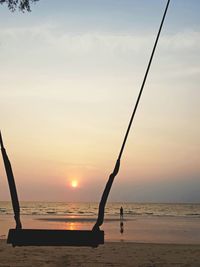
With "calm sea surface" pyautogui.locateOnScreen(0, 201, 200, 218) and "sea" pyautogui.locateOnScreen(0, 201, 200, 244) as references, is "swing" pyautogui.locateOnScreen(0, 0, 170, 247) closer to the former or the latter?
"sea" pyautogui.locateOnScreen(0, 201, 200, 244)

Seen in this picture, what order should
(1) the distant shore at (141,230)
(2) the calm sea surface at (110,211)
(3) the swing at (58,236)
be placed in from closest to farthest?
(3) the swing at (58,236) → (1) the distant shore at (141,230) → (2) the calm sea surface at (110,211)

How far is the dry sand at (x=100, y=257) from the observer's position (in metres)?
12.7

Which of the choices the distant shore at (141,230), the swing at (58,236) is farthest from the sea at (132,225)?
the swing at (58,236)

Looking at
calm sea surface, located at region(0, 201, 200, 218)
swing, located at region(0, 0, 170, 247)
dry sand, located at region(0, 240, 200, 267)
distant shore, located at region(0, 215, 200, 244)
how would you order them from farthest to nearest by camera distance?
calm sea surface, located at region(0, 201, 200, 218) < distant shore, located at region(0, 215, 200, 244) < dry sand, located at region(0, 240, 200, 267) < swing, located at region(0, 0, 170, 247)

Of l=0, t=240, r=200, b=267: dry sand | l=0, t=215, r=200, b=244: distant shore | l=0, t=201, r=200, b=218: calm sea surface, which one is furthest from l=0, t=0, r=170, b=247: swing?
l=0, t=201, r=200, b=218: calm sea surface

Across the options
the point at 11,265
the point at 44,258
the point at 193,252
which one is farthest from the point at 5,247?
the point at 193,252

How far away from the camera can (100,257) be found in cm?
1396

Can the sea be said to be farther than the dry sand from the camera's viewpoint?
Yes

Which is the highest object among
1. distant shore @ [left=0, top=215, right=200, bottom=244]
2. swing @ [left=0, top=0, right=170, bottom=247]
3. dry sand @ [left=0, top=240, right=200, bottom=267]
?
swing @ [left=0, top=0, right=170, bottom=247]

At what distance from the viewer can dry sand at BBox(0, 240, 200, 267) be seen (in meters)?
12.7

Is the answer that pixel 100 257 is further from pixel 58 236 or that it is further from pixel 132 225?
pixel 132 225

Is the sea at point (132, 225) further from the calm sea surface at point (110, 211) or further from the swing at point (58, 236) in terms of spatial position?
the swing at point (58, 236)

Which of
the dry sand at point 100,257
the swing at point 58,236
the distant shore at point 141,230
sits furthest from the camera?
the distant shore at point 141,230

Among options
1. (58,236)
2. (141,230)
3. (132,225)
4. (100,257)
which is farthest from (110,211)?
(58,236)
